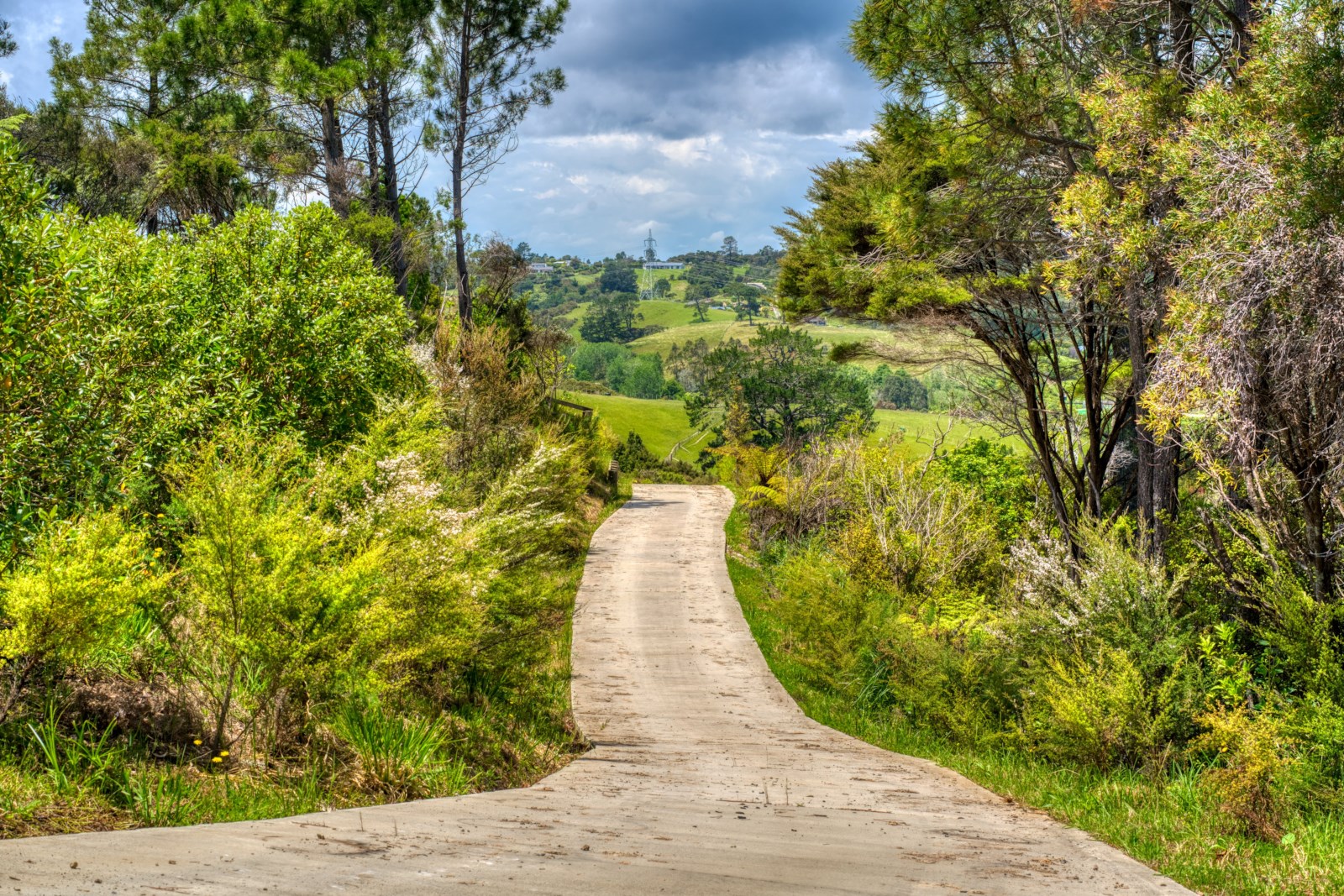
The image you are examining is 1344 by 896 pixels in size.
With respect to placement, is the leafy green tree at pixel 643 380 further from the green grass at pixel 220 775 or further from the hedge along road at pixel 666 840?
the green grass at pixel 220 775

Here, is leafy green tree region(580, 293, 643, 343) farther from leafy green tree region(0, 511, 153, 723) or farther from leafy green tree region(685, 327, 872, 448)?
leafy green tree region(0, 511, 153, 723)

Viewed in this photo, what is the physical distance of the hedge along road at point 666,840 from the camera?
2998 mm

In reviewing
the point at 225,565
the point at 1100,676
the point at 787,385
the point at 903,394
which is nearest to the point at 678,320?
the point at 903,394

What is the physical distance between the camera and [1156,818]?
551 cm

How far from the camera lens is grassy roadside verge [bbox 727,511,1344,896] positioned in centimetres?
432

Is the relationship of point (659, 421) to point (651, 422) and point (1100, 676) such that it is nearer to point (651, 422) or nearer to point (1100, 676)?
point (651, 422)

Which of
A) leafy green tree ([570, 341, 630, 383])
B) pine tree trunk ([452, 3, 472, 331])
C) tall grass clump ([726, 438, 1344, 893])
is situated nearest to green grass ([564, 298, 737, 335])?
leafy green tree ([570, 341, 630, 383])

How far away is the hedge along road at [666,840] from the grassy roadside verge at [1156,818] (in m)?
0.35

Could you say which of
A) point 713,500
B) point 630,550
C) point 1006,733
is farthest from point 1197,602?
point 713,500

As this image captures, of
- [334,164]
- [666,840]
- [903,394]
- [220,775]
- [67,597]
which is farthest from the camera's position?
[903,394]

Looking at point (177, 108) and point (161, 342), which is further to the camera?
point (177, 108)

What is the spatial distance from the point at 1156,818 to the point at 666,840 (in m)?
3.27

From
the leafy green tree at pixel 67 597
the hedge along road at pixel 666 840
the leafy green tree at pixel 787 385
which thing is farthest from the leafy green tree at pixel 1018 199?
the leafy green tree at pixel 787 385

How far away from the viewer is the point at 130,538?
505cm
